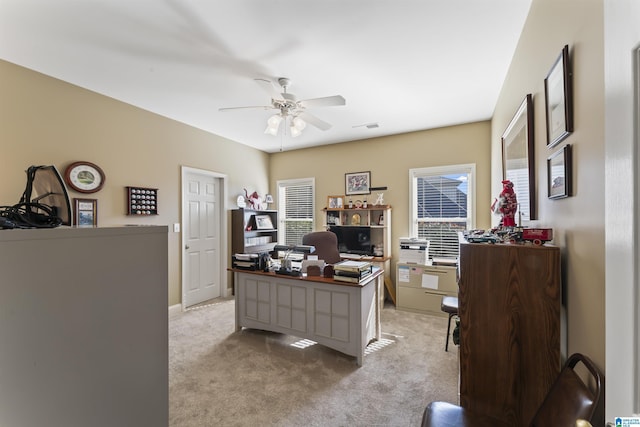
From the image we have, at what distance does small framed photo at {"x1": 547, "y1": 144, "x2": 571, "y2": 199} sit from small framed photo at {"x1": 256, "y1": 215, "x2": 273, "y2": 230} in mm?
4367

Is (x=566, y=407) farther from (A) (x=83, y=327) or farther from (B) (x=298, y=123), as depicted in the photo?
(B) (x=298, y=123)

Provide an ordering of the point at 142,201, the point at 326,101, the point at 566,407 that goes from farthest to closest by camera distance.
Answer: the point at 142,201, the point at 326,101, the point at 566,407

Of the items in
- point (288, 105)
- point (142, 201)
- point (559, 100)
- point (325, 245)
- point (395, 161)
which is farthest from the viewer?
point (395, 161)

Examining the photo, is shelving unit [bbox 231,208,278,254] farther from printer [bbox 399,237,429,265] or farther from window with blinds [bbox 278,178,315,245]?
printer [bbox 399,237,429,265]

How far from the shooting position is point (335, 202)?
488 centimetres

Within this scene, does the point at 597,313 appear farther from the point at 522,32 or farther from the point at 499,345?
the point at 522,32

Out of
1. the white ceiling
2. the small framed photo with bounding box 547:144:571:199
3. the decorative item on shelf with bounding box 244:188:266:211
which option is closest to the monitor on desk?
the decorative item on shelf with bounding box 244:188:266:211

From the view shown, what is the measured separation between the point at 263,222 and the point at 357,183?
196 centimetres

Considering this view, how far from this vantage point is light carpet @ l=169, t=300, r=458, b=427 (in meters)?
1.84

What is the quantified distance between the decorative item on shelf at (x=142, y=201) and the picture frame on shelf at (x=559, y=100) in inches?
159

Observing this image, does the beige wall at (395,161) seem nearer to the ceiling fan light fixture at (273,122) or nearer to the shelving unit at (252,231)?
the shelving unit at (252,231)

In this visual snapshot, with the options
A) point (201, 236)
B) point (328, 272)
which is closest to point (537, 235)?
point (328, 272)

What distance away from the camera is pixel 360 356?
242cm

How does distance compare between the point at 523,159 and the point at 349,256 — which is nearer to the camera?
the point at 523,159
